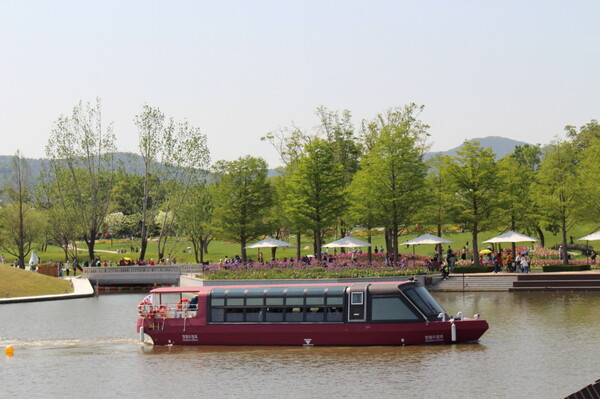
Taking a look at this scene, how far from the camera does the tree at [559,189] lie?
69.6 metres

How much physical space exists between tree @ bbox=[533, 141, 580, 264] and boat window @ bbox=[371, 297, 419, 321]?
37155 millimetres

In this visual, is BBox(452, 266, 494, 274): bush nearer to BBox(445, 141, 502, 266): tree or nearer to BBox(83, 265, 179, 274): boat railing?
BBox(445, 141, 502, 266): tree

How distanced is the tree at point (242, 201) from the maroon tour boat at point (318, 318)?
44992mm

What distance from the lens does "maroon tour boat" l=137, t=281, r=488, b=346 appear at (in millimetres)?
33562

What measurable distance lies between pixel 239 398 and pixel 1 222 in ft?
281

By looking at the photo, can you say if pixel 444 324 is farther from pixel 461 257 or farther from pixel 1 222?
pixel 1 222

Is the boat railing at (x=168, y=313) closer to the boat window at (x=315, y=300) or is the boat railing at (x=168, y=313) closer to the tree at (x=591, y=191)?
the boat window at (x=315, y=300)

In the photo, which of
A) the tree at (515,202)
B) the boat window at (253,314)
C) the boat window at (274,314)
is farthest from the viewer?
the tree at (515,202)

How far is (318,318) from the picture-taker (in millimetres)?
34344

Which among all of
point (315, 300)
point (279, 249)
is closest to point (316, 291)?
point (315, 300)

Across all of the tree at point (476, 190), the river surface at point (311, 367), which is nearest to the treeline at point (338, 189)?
the tree at point (476, 190)

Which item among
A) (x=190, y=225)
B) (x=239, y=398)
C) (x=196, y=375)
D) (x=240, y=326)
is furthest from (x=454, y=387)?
(x=190, y=225)

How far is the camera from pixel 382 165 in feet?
238

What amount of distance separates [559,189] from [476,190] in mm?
7143
